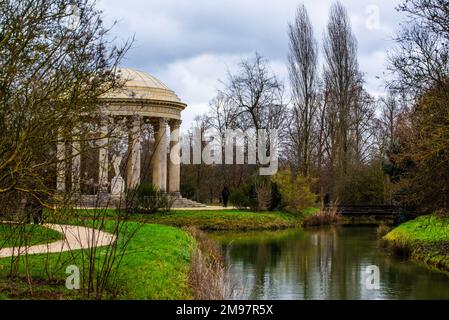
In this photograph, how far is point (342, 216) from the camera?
138 ft

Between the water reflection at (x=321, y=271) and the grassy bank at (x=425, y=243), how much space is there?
20.6 inches

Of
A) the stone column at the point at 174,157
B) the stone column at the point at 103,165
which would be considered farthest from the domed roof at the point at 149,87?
the stone column at the point at 103,165

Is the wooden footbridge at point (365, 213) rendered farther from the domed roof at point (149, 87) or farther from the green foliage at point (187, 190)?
the domed roof at point (149, 87)

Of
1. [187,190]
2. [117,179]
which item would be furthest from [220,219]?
[117,179]

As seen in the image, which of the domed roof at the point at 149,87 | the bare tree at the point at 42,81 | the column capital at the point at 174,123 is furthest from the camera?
the column capital at the point at 174,123

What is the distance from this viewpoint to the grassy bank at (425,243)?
60.6 ft

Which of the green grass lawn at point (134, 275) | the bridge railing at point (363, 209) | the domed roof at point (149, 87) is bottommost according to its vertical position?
the green grass lawn at point (134, 275)

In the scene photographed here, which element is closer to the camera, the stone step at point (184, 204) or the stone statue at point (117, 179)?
the stone statue at point (117, 179)

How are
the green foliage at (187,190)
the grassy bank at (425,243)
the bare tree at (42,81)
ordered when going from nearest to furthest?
the bare tree at (42,81)
the grassy bank at (425,243)
the green foliage at (187,190)

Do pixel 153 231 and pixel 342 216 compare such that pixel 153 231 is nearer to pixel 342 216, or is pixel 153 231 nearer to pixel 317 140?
pixel 342 216

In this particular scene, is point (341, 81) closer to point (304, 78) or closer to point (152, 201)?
point (304, 78)
